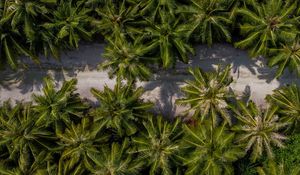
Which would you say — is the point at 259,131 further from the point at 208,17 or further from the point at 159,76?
the point at 159,76

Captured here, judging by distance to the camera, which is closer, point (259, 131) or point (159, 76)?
point (259, 131)

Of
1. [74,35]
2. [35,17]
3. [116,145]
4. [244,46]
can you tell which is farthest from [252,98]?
[35,17]

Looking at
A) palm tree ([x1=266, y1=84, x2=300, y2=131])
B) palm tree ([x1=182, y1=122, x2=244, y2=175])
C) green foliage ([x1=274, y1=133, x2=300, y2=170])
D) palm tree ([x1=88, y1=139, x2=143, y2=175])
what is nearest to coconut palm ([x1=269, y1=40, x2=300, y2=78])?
palm tree ([x1=266, y1=84, x2=300, y2=131])

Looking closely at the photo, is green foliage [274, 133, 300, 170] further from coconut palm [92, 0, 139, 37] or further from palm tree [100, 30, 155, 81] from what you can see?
coconut palm [92, 0, 139, 37]

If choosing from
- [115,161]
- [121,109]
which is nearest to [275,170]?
[115,161]

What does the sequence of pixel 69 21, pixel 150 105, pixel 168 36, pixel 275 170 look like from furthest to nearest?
pixel 69 21 < pixel 150 105 < pixel 168 36 < pixel 275 170

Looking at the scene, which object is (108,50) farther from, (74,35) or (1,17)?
(1,17)
